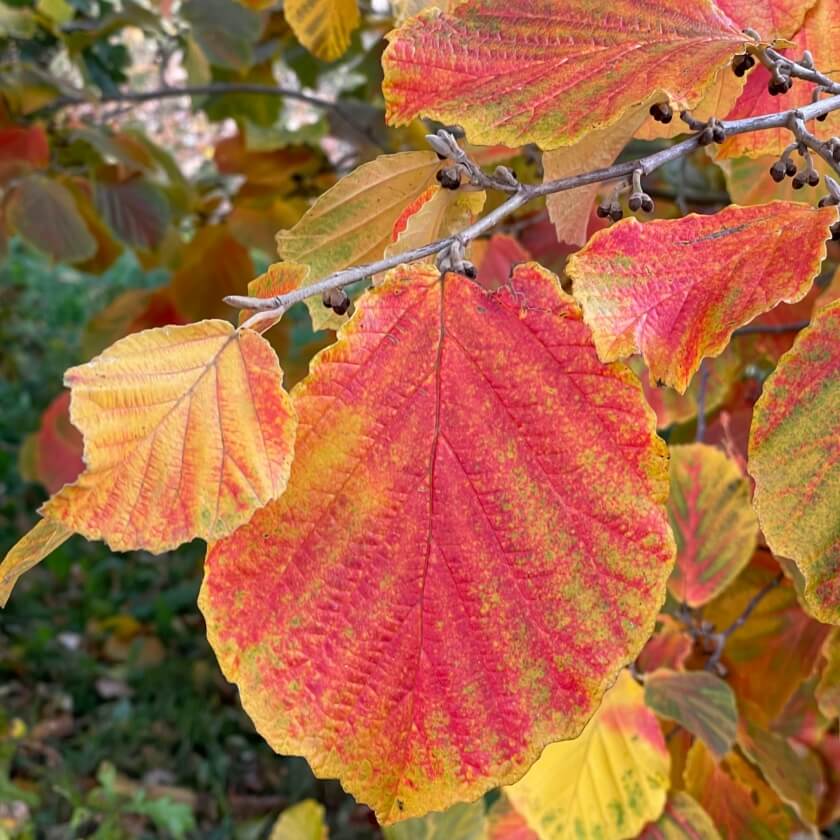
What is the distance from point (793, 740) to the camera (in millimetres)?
1167

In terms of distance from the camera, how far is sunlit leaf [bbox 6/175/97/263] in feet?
5.02

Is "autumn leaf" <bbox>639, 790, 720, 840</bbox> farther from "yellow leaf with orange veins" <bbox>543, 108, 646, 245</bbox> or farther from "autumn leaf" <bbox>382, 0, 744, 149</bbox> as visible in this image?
"autumn leaf" <bbox>382, 0, 744, 149</bbox>

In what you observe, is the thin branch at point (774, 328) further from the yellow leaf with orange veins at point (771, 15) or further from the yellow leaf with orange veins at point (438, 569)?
the yellow leaf with orange veins at point (438, 569)

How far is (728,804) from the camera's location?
0.95 meters

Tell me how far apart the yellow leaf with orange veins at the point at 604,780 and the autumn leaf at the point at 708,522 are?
0.16 metres

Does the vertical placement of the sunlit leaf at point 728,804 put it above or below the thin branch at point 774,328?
below

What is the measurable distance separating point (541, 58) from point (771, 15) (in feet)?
0.63

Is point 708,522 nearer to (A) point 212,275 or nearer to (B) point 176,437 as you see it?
(B) point 176,437

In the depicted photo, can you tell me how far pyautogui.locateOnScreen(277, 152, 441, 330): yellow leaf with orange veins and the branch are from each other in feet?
0.12

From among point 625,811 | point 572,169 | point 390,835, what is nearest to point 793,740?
point 625,811

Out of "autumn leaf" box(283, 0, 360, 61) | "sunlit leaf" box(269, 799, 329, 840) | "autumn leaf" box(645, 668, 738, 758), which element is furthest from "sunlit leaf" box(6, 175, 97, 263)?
"autumn leaf" box(645, 668, 738, 758)

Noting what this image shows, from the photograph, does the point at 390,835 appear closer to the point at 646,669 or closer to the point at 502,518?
the point at 646,669

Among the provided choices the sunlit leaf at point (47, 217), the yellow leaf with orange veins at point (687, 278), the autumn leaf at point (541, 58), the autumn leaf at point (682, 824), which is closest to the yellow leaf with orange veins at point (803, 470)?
the yellow leaf with orange veins at point (687, 278)

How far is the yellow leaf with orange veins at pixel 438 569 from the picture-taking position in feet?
1.32
